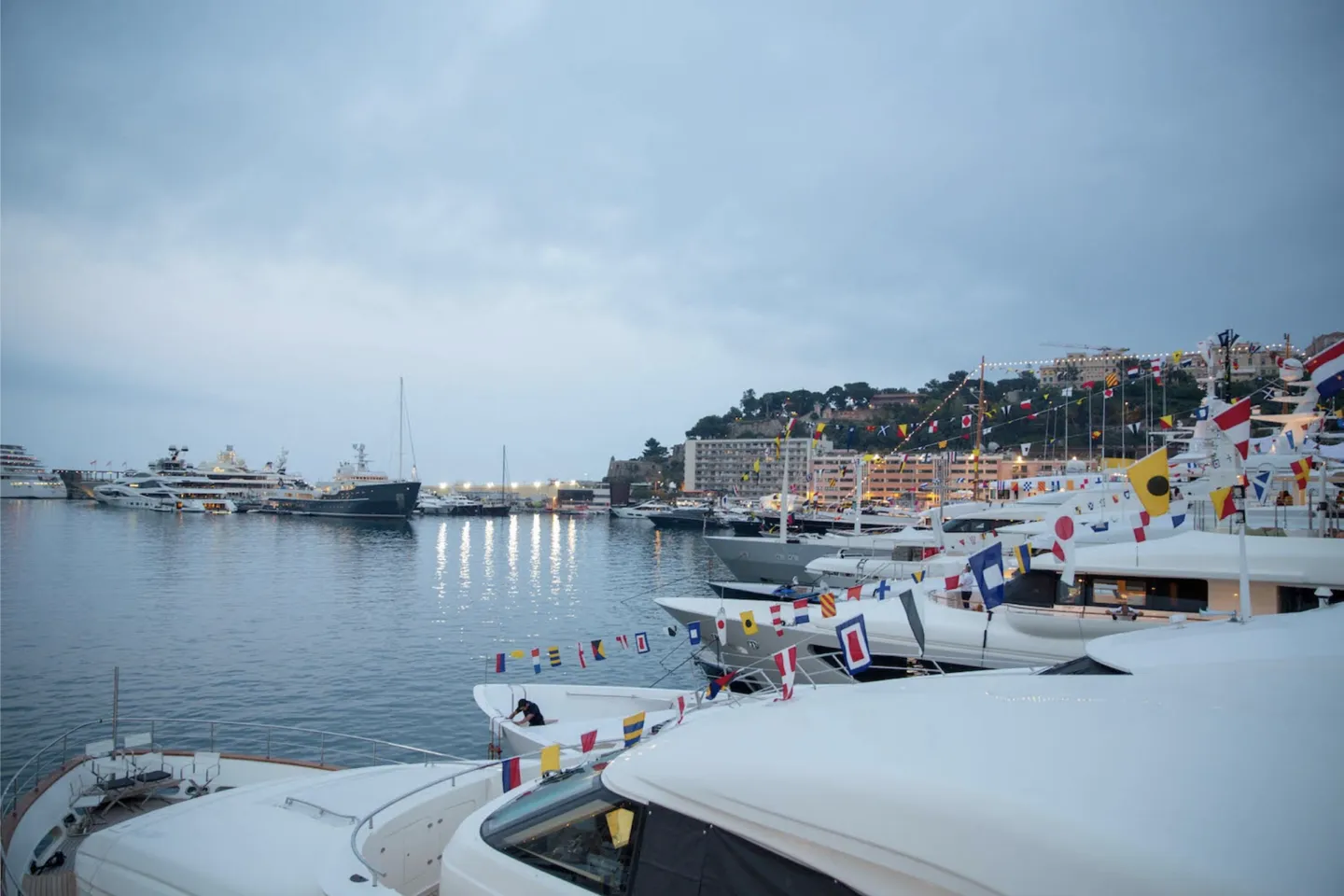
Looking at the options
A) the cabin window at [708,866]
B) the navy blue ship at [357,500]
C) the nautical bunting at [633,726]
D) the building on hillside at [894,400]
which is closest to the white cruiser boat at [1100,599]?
the nautical bunting at [633,726]

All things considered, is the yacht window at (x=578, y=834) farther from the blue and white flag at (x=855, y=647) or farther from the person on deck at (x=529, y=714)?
the person on deck at (x=529, y=714)

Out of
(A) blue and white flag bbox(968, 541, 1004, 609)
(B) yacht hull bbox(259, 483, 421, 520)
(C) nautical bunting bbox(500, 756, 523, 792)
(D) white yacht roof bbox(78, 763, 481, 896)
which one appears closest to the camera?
(D) white yacht roof bbox(78, 763, 481, 896)

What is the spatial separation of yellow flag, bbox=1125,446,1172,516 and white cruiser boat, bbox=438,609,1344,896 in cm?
386

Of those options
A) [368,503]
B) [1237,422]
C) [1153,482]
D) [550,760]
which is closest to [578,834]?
[550,760]

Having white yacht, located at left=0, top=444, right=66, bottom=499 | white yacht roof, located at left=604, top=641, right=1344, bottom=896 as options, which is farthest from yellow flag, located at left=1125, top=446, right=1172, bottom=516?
white yacht, located at left=0, top=444, right=66, bottom=499

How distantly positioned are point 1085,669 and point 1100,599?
11.1 metres

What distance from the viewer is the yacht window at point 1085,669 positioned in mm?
4562

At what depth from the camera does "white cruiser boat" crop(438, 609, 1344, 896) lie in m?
2.82

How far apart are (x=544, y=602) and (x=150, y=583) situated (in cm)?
2032

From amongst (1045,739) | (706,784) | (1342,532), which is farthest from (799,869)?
(1342,532)

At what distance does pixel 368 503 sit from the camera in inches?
4102

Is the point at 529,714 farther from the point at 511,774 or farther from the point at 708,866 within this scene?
the point at 708,866

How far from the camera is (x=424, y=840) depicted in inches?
242

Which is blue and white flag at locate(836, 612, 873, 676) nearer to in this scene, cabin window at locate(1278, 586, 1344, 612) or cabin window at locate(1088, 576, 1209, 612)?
cabin window at locate(1088, 576, 1209, 612)
